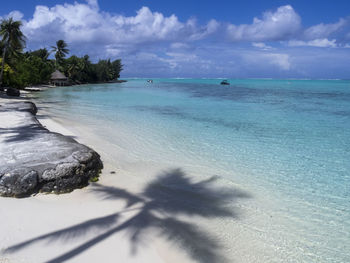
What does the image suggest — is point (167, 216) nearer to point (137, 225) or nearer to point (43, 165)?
point (137, 225)

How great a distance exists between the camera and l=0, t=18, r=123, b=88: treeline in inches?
1107

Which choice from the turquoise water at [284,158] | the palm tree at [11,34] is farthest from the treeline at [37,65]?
the turquoise water at [284,158]

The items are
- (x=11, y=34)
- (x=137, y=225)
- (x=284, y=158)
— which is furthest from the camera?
(x=11, y=34)

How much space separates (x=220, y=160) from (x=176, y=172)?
156 centimetres

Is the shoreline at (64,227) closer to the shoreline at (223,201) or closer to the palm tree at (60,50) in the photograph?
the shoreline at (223,201)

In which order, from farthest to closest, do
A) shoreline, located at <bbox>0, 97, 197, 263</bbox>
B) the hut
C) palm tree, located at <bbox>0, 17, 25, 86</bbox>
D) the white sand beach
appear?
the hut < palm tree, located at <bbox>0, 17, 25, 86</bbox> < the white sand beach < shoreline, located at <bbox>0, 97, 197, 263</bbox>

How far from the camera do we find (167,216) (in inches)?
186

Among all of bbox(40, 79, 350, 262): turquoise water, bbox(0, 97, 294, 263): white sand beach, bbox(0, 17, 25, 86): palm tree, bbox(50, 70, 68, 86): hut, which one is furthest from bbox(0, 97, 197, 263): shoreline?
bbox(50, 70, 68, 86): hut

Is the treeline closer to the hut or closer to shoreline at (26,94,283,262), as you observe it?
the hut

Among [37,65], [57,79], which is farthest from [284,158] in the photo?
[57,79]

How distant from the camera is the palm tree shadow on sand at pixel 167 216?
3.80m

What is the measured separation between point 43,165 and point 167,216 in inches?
97.9

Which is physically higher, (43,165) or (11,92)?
(11,92)

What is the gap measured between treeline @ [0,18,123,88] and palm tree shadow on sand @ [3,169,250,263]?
1067 inches
